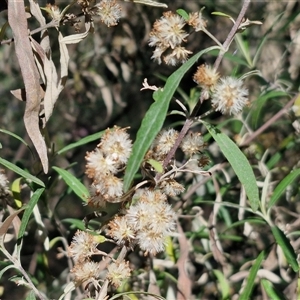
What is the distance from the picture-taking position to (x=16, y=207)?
3.82ft

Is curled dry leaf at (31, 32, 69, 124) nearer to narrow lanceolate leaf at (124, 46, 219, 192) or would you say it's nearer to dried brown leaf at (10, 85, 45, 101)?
dried brown leaf at (10, 85, 45, 101)

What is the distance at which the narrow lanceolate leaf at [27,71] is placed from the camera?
36.4 inches

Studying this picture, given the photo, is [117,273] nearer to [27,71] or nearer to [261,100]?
[27,71]

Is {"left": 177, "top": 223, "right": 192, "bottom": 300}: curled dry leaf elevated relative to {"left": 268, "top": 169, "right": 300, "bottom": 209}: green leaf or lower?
lower

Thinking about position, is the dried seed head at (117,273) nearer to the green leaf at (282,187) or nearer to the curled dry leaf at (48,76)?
the curled dry leaf at (48,76)

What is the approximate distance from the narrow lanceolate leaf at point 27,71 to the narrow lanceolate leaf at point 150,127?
203 millimetres

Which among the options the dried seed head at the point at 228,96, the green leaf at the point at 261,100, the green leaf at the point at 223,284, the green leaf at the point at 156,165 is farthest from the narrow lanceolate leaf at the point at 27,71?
the green leaf at the point at 261,100

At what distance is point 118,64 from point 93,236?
4.44 feet

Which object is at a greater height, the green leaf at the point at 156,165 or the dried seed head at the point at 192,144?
the green leaf at the point at 156,165

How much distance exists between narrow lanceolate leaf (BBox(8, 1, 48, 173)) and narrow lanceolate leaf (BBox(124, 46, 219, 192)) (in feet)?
0.67

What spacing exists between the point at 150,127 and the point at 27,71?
26cm

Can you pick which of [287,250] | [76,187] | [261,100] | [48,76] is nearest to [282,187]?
[287,250]

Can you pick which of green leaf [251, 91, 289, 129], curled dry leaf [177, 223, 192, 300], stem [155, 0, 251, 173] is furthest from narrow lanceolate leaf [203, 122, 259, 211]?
green leaf [251, 91, 289, 129]

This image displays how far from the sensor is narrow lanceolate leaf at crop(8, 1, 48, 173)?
3.04ft
